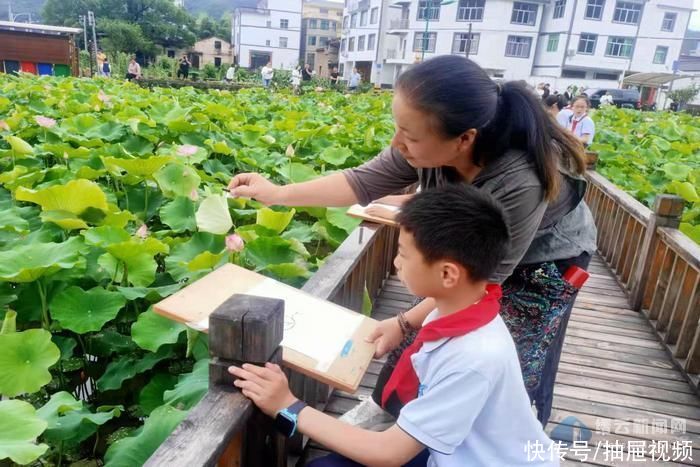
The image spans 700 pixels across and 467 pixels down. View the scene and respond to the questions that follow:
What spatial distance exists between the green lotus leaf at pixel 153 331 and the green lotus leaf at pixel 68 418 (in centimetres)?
21

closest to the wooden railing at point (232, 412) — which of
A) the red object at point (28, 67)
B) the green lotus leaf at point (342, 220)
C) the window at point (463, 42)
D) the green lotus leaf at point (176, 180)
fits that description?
the green lotus leaf at point (342, 220)

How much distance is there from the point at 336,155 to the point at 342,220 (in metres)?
1.45

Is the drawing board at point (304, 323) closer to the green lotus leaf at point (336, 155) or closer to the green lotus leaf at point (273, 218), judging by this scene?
the green lotus leaf at point (273, 218)

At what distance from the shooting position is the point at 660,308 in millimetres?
3385

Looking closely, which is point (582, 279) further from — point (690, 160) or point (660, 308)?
point (690, 160)

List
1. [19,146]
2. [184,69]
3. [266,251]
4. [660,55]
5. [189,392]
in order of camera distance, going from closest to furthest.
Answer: [189,392] < [266,251] < [19,146] < [184,69] < [660,55]

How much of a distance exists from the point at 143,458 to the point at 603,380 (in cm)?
230

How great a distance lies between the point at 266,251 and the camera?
86.0 inches

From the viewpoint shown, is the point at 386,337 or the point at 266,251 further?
the point at 266,251

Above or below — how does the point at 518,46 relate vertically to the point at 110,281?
above

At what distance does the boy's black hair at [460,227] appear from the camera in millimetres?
1144

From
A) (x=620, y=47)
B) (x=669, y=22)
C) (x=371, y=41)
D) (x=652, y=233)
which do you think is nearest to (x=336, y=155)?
(x=652, y=233)

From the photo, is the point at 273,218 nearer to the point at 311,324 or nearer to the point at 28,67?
the point at 311,324

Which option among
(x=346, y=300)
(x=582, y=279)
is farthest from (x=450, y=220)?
(x=346, y=300)
